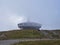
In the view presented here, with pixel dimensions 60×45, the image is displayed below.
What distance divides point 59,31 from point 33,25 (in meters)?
14.0

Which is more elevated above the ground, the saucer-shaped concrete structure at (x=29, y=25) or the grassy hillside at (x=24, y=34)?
the grassy hillside at (x=24, y=34)

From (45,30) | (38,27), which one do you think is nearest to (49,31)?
(45,30)

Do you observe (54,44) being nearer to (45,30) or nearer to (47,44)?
(47,44)

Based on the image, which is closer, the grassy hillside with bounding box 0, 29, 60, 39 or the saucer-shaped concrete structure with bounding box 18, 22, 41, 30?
the grassy hillside with bounding box 0, 29, 60, 39

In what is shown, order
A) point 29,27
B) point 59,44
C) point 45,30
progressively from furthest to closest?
point 29,27 < point 45,30 < point 59,44

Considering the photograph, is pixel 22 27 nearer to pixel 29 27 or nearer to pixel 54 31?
pixel 29 27

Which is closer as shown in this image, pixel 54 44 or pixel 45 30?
pixel 54 44

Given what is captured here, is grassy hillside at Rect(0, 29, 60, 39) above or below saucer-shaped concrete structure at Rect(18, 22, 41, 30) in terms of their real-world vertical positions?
above

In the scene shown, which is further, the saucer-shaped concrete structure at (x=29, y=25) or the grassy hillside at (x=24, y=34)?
the saucer-shaped concrete structure at (x=29, y=25)

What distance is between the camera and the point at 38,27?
94.1 metres

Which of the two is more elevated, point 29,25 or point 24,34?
point 24,34

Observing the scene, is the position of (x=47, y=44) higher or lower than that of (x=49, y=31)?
higher

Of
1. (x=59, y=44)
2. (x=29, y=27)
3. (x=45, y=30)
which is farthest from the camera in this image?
(x=29, y=27)

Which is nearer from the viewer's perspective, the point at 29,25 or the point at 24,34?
the point at 24,34
